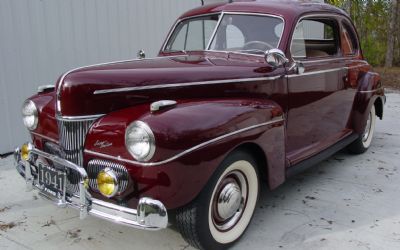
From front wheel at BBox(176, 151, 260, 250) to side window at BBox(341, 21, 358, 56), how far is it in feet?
7.56

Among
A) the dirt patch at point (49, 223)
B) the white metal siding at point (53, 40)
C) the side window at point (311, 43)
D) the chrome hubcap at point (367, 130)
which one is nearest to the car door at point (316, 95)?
the side window at point (311, 43)

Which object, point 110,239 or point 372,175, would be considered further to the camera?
point 372,175

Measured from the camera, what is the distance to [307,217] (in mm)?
3381

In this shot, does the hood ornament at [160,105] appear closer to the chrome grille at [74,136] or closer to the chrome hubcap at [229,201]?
the chrome grille at [74,136]

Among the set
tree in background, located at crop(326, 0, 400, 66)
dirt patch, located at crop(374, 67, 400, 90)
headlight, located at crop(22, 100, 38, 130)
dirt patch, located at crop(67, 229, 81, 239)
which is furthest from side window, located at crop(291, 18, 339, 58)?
tree in background, located at crop(326, 0, 400, 66)

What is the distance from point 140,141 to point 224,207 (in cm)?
83

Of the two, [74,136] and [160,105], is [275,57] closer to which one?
[160,105]

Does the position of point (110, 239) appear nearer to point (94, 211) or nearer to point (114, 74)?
point (94, 211)

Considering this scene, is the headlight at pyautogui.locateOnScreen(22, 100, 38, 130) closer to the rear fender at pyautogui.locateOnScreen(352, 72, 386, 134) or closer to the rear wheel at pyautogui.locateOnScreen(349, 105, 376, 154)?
the rear fender at pyautogui.locateOnScreen(352, 72, 386, 134)

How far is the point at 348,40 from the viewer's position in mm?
4754

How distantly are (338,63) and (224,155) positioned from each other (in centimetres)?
222

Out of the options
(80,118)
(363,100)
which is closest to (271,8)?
(363,100)

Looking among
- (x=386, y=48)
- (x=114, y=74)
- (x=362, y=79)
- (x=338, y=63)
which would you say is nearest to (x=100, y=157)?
(x=114, y=74)

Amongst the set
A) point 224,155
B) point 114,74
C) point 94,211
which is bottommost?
point 94,211
